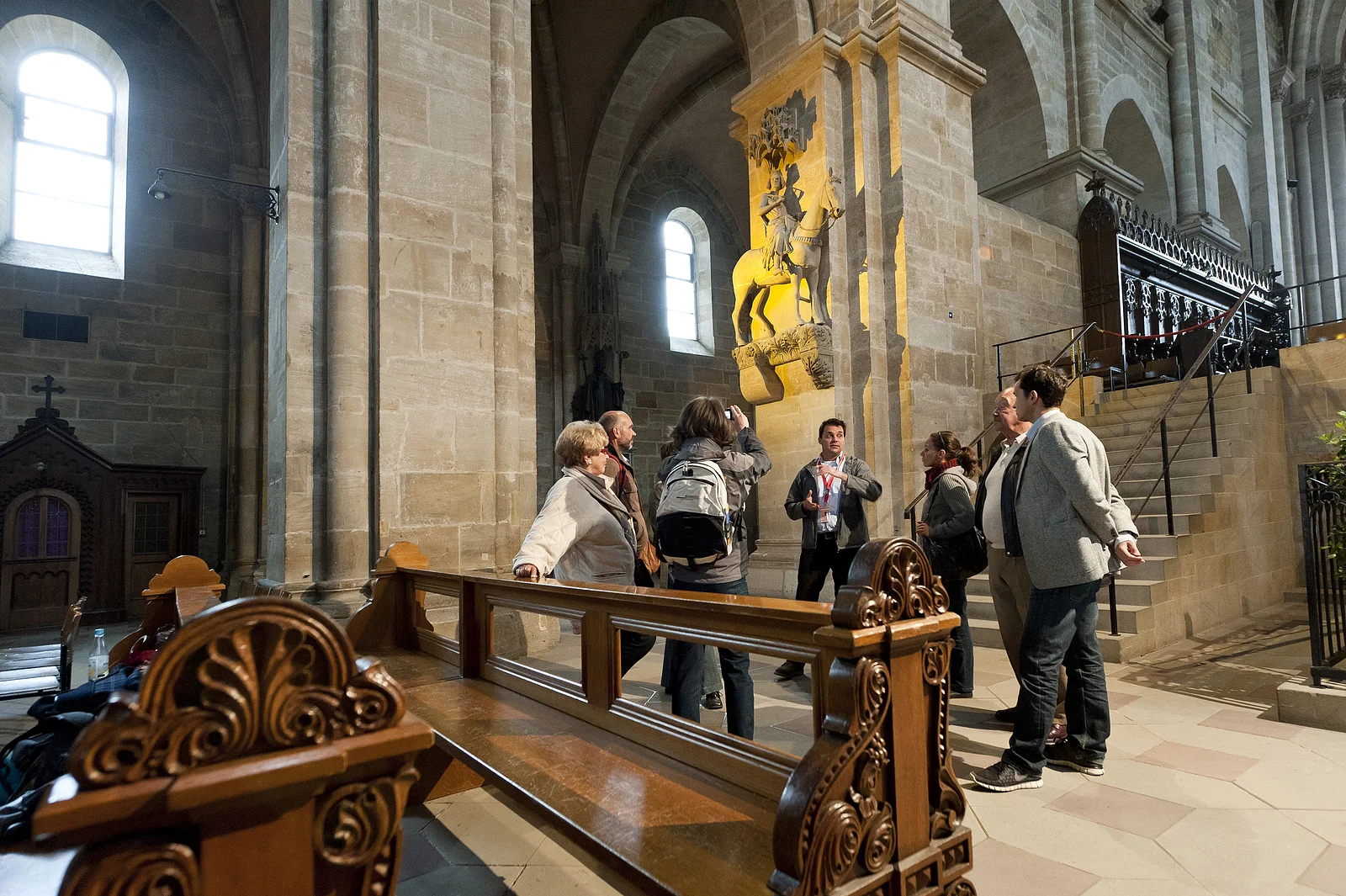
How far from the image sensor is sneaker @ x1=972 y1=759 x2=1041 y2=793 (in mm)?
2656

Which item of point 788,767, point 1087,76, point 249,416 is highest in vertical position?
point 1087,76

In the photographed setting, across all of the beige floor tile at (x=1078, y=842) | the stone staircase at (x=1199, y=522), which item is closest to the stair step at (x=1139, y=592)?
the stone staircase at (x=1199, y=522)

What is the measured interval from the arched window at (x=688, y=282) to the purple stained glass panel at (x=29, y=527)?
10122 mm

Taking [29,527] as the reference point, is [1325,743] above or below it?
below

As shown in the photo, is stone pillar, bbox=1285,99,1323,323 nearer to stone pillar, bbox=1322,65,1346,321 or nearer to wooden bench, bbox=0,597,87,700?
stone pillar, bbox=1322,65,1346,321

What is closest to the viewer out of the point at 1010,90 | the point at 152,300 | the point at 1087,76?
the point at 152,300

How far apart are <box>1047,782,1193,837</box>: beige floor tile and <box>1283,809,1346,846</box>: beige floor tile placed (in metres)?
0.31

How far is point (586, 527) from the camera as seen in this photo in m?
2.96

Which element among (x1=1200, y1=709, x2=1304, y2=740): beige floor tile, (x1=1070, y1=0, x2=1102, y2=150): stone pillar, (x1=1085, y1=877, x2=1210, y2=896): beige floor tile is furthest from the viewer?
(x1=1070, y1=0, x2=1102, y2=150): stone pillar

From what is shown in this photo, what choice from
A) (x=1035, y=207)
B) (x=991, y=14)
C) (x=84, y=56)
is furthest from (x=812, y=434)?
(x=84, y=56)

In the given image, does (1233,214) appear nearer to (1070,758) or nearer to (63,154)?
(1070,758)

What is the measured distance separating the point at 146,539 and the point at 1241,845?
Result: 10460 mm

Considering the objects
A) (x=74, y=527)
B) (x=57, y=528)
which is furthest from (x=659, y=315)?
(x=57, y=528)

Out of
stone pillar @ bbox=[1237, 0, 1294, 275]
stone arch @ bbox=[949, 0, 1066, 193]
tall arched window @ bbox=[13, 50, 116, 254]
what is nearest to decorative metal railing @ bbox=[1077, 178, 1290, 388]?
stone arch @ bbox=[949, 0, 1066, 193]
